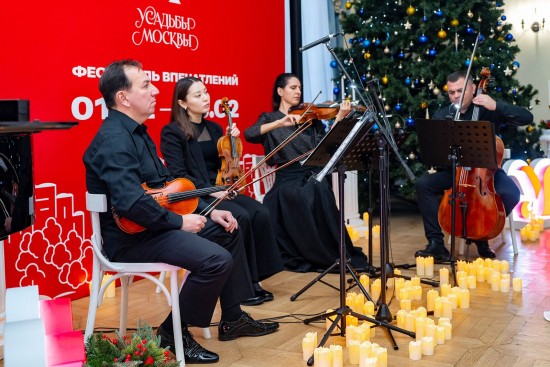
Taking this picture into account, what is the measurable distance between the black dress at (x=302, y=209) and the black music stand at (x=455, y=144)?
69 cm

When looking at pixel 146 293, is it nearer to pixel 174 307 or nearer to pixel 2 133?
pixel 174 307

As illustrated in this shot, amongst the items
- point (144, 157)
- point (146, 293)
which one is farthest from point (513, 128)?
point (144, 157)

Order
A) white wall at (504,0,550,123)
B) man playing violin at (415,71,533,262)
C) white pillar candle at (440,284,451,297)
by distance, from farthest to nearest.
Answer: white wall at (504,0,550,123), man playing violin at (415,71,533,262), white pillar candle at (440,284,451,297)

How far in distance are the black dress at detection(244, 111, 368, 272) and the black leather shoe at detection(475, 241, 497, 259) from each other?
34.4 inches

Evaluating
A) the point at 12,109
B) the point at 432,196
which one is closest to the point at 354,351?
the point at 12,109

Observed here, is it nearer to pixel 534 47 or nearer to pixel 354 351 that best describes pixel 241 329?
pixel 354 351

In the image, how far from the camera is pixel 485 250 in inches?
180

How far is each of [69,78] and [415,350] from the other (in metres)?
2.32

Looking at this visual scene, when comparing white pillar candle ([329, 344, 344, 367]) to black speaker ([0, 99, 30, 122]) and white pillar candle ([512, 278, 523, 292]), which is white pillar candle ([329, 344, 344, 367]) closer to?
black speaker ([0, 99, 30, 122])

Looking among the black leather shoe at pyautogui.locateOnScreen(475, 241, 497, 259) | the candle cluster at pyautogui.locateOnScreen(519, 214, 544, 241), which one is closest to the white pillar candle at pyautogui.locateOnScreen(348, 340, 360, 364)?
the black leather shoe at pyautogui.locateOnScreen(475, 241, 497, 259)

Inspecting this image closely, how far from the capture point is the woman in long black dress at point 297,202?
4266 millimetres

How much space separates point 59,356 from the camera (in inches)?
56.9

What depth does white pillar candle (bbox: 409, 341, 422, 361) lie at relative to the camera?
266 cm

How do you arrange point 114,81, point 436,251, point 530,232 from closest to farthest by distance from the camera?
point 114,81 < point 436,251 < point 530,232
